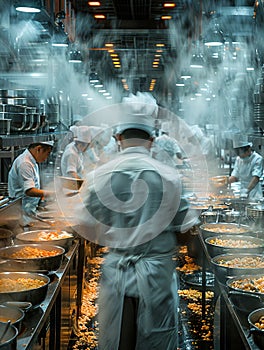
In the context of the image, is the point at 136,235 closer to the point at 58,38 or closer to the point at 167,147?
the point at 58,38

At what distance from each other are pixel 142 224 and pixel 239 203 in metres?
3.90

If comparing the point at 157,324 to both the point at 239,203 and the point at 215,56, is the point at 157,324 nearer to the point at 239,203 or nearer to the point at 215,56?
the point at 239,203

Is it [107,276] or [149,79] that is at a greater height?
[149,79]

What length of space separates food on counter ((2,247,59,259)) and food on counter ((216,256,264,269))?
1.31 meters

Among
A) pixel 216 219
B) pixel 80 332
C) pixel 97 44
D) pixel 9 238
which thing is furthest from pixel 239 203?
pixel 97 44

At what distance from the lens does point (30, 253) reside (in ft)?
13.3

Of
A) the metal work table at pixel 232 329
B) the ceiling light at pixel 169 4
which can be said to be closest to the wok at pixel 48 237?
the metal work table at pixel 232 329

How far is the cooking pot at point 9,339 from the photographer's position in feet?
6.88

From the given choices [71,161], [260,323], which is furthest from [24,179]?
[260,323]

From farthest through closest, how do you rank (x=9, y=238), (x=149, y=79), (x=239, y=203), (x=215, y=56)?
(x=149, y=79) → (x=215, y=56) → (x=239, y=203) → (x=9, y=238)

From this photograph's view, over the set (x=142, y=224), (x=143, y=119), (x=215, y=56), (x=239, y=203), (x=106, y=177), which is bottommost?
(x=239, y=203)

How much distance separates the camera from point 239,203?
6734 millimetres

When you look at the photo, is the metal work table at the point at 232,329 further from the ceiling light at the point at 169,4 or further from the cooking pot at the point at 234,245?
the ceiling light at the point at 169,4

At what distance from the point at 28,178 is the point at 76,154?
237cm
